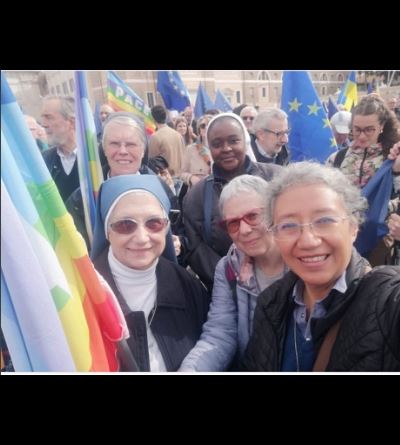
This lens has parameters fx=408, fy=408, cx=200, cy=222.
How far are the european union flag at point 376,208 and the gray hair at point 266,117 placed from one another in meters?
0.51

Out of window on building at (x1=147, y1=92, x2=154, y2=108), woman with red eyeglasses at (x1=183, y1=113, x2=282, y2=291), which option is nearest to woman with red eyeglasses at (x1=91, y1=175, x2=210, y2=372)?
woman with red eyeglasses at (x1=183, y1=113, x2=282, y2=291)

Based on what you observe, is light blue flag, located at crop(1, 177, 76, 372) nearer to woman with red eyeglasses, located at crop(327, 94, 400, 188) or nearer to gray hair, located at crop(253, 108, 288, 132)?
gray hair, located at crop(253, 108, 288, 132)

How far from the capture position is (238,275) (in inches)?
73.9

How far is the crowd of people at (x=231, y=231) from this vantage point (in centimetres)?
161

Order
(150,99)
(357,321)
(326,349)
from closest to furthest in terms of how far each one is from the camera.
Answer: (357,321) < (326,349) < (150,99)

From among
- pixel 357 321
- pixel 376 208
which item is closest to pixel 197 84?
pixel 376 208

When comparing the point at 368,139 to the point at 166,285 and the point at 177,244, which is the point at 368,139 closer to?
the point at 177,244

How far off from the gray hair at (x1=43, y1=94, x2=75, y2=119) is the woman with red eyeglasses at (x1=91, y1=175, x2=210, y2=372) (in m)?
0.35

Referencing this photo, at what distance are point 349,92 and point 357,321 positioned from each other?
0.97 meters

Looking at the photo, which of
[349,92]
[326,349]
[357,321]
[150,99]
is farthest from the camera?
[150,99]

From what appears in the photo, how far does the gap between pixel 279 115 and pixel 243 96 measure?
0.64ft

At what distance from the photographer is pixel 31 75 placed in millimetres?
1754

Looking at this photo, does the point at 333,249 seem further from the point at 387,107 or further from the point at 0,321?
the point at 0,321

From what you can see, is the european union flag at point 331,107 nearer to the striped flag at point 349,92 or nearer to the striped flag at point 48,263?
the striped flag at point 349,92
